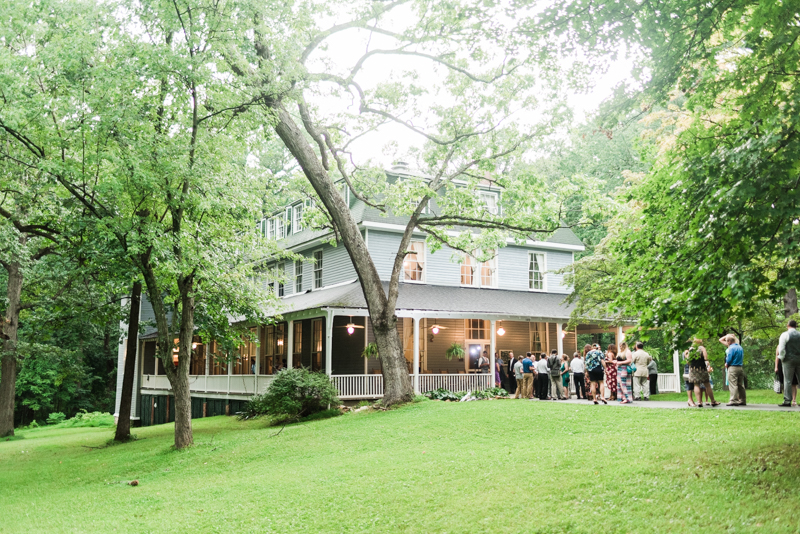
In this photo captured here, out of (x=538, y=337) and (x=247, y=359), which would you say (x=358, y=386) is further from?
(x=538, y=337)

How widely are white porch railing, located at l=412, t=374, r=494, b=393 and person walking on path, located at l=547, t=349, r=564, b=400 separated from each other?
3035 mm

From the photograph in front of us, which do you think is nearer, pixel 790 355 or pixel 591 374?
pixel 790 355

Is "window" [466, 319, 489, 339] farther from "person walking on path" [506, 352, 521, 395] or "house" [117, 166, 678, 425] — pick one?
"person walking on path" [506, 352, 521, 395]

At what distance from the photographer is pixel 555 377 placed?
1923 centimetres

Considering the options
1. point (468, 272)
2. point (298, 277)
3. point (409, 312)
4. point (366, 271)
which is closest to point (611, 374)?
point (409, 312)

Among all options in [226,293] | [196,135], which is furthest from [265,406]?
[196,135]

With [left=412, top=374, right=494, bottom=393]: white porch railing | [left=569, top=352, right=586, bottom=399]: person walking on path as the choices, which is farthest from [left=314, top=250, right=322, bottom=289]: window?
[left=569, top=352, right=586, bottom=399]: person walking on path

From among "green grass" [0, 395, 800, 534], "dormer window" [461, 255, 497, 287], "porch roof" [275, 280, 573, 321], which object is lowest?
"green grass" [0, 395, 800, 534]

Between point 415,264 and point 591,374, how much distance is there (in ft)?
33.0

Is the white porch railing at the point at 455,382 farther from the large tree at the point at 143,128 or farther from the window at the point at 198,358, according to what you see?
the window at the point at 198,358

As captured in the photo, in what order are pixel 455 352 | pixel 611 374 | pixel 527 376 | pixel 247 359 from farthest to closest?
1. pixel 247 359
2. pixel 455 352
3. pixel 527 376
4. pixel 611 374

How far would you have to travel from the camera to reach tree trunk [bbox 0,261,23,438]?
80.1ft

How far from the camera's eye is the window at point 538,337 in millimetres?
28406

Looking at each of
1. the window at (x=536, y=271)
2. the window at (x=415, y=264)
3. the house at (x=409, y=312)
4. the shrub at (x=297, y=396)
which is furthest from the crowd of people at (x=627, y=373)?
the shrub at (x=297, y=396)
